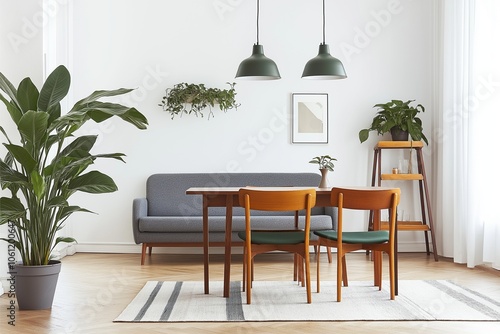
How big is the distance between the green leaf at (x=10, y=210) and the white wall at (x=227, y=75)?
3085mm

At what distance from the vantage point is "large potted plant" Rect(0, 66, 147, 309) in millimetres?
3994

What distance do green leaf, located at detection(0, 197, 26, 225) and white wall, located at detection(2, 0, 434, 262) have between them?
10.1 feet

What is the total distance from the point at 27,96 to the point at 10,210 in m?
0.77

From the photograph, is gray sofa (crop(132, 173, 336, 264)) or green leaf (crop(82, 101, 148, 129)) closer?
green leaf (crop(82, 101, 148, 129))

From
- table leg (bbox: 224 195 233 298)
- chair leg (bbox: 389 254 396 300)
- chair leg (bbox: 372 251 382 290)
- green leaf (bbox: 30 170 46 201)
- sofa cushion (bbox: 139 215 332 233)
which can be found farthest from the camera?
sofa cushion (bbox: 139 215 332 233)

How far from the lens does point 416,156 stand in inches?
281

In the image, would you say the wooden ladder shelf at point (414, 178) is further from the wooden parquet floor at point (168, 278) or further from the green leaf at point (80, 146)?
the green leaf at point (80, 146)

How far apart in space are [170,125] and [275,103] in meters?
1.22

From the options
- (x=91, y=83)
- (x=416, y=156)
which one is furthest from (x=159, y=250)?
(x=416, y=156)

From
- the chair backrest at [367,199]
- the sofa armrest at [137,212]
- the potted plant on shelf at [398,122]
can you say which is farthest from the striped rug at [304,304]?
the potted plant on shelf at [398,122]

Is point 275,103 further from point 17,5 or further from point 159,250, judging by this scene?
point 17,5

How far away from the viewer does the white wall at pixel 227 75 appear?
7.08 metres

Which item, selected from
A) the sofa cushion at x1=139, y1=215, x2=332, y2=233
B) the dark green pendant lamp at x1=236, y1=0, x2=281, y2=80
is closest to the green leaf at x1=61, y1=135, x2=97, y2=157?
the dark green pendant lamp at x1=236, y1=0, x2=281, y2=80

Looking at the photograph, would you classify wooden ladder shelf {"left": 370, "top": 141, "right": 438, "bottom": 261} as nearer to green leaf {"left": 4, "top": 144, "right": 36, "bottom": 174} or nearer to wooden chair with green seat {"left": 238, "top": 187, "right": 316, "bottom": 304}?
wooden chair with green seat {"left": 238, "top": 187, "right": 316, "bottom": 304}
